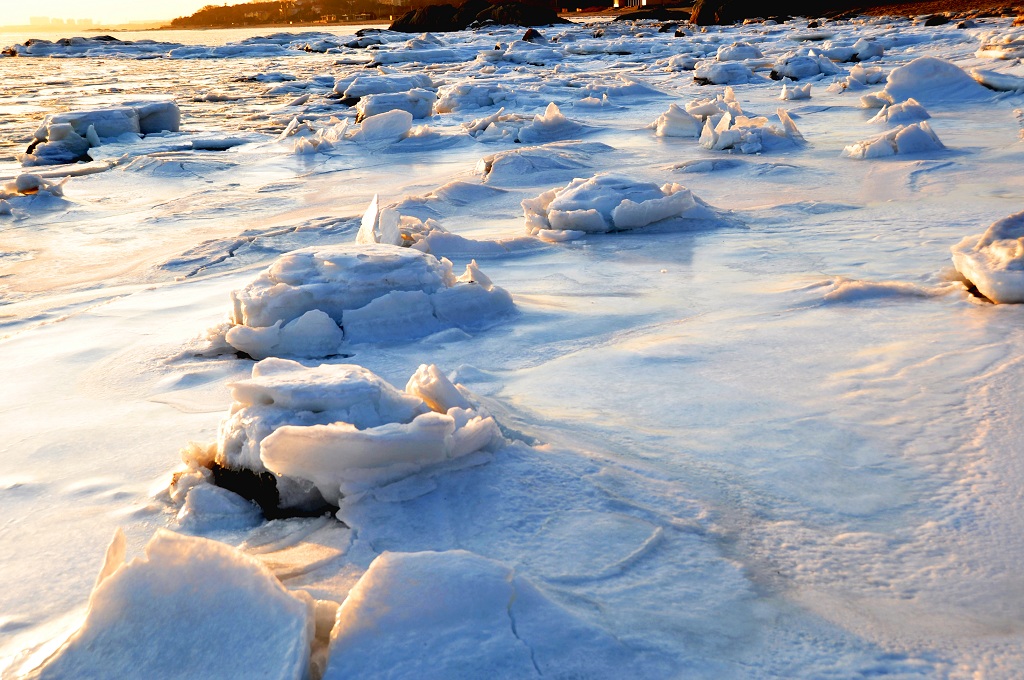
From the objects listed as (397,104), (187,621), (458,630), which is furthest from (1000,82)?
(187,621)

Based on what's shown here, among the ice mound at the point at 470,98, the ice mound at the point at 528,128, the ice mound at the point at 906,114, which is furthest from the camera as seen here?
the ice mound at the point at 470,98

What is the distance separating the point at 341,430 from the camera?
1.37 metres

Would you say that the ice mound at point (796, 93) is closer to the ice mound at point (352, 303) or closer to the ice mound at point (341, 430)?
the ice mound at point (352, 303)

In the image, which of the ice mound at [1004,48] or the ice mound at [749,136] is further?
the ice mound at [1004,48]

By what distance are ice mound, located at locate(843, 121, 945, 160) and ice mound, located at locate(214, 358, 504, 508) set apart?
4.01m

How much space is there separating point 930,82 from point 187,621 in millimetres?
7588

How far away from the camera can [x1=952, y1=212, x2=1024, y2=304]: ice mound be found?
222 centimetres

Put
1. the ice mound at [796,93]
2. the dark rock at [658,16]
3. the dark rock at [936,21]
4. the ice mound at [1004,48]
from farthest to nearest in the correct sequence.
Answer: the dark rock at [658,16], the dark rock at [936,21], the ice mound at [1004,48], the ice mound at [796,93]

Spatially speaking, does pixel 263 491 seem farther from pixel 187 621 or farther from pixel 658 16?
pixel 658 16

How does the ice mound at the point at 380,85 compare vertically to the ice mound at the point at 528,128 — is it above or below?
above

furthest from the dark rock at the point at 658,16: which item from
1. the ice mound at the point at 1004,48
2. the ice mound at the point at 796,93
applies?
the ice mound at the point at 796,93

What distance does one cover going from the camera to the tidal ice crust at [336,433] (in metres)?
1.38

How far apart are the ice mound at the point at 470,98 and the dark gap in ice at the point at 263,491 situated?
8055 millimetres

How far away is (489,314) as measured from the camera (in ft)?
8.31
